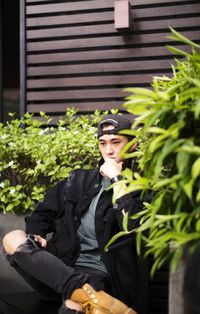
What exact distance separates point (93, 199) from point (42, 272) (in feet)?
2.45

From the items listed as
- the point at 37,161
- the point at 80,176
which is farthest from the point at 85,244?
the point at 37,161

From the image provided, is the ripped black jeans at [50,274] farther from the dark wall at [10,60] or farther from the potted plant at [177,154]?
the dark wall at [10,60]

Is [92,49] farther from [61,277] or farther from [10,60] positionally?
[61,277]

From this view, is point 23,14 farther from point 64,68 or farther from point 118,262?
point 118,262

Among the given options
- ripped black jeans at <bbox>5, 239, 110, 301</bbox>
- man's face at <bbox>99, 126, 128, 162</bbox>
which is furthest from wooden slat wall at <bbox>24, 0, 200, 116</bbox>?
ripped black jeans at <bbox>5, 239, 110, 301</bbox>

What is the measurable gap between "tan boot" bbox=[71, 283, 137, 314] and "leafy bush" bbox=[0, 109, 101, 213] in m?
1.40

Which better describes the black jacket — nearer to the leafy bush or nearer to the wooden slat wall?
the leafy bush

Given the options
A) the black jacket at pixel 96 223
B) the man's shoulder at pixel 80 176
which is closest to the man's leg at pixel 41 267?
the black jacket at pixel 96 223

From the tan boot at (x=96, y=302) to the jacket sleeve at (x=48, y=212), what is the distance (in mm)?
783

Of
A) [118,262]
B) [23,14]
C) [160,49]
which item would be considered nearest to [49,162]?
[118,262]

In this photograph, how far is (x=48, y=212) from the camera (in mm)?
3172

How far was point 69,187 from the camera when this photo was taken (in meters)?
3.17

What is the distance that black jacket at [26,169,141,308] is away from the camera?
107 inches

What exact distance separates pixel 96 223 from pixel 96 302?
2.32 ft
